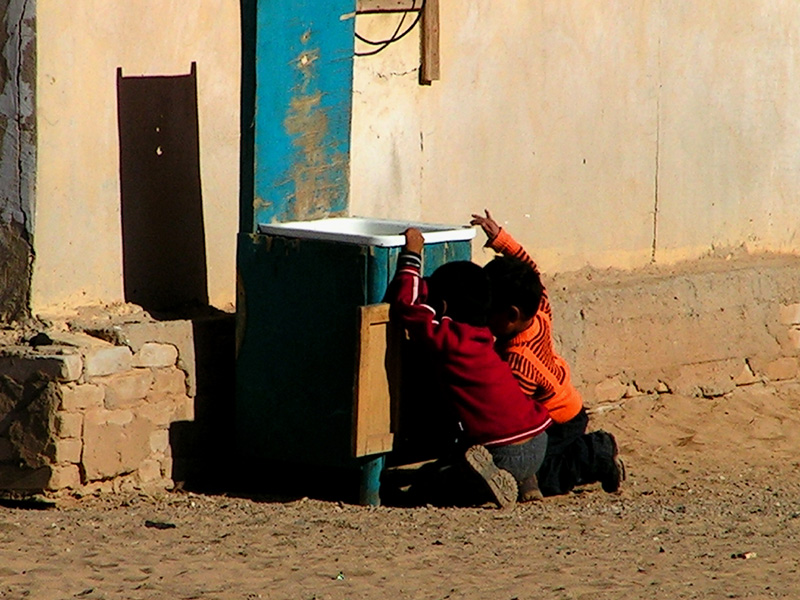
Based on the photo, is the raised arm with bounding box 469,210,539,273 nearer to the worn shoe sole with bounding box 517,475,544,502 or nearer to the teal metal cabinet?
the teal metal cabinet

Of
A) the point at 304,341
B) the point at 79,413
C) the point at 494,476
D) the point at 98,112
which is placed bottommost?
the point at 494,476

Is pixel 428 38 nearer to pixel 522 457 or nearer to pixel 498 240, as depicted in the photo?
pixel 498 240

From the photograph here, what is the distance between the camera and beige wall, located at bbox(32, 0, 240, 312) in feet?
17.5

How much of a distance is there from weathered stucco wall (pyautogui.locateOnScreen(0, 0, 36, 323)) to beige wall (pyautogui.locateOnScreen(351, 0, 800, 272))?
1558 mm

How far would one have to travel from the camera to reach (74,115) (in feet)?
17.8

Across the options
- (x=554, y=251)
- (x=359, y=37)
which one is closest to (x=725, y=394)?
(x=554, y=251)

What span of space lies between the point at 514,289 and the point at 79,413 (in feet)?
5.36

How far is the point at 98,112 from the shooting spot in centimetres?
550

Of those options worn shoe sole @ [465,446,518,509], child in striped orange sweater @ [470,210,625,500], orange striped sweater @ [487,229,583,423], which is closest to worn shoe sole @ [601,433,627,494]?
child in striped orange sweater @ [470,210,625,500]

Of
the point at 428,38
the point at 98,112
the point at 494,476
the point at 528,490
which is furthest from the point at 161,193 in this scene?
the point at 528,490

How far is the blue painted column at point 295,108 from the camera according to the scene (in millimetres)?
5484

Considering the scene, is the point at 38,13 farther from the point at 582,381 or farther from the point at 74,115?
the point at 582,381

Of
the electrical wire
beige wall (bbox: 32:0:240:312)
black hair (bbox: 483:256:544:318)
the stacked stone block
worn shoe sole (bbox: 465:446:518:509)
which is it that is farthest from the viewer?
the electrical wire

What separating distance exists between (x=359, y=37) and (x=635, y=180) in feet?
5.97
